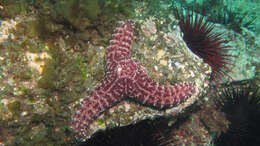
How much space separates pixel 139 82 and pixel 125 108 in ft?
3.35

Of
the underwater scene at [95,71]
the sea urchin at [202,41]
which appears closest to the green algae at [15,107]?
the underwater scene at [95,71]

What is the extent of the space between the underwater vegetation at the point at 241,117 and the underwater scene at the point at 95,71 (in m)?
1.68

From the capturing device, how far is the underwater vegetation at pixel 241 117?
21.1 ft

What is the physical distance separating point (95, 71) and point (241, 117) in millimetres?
5879

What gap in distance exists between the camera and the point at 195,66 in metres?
5.27

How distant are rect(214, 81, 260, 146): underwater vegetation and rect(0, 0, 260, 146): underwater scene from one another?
5.52 ft

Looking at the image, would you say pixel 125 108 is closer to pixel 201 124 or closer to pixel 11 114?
pixel 11 114

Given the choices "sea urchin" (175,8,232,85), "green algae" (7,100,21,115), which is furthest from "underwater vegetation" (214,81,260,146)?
"green algae" (7,100,21,115)

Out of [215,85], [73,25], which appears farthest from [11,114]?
[215,85]

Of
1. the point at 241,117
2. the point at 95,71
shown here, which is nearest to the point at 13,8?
the point at 95,71

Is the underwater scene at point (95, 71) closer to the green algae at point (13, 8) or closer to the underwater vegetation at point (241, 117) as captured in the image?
the green algae at point (13, 8)

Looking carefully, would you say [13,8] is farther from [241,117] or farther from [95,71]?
[241,117]

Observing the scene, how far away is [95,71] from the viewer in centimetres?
477

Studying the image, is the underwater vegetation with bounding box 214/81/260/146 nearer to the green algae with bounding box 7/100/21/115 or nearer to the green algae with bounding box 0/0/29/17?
the green algae with bounding box 7/100/21/115
